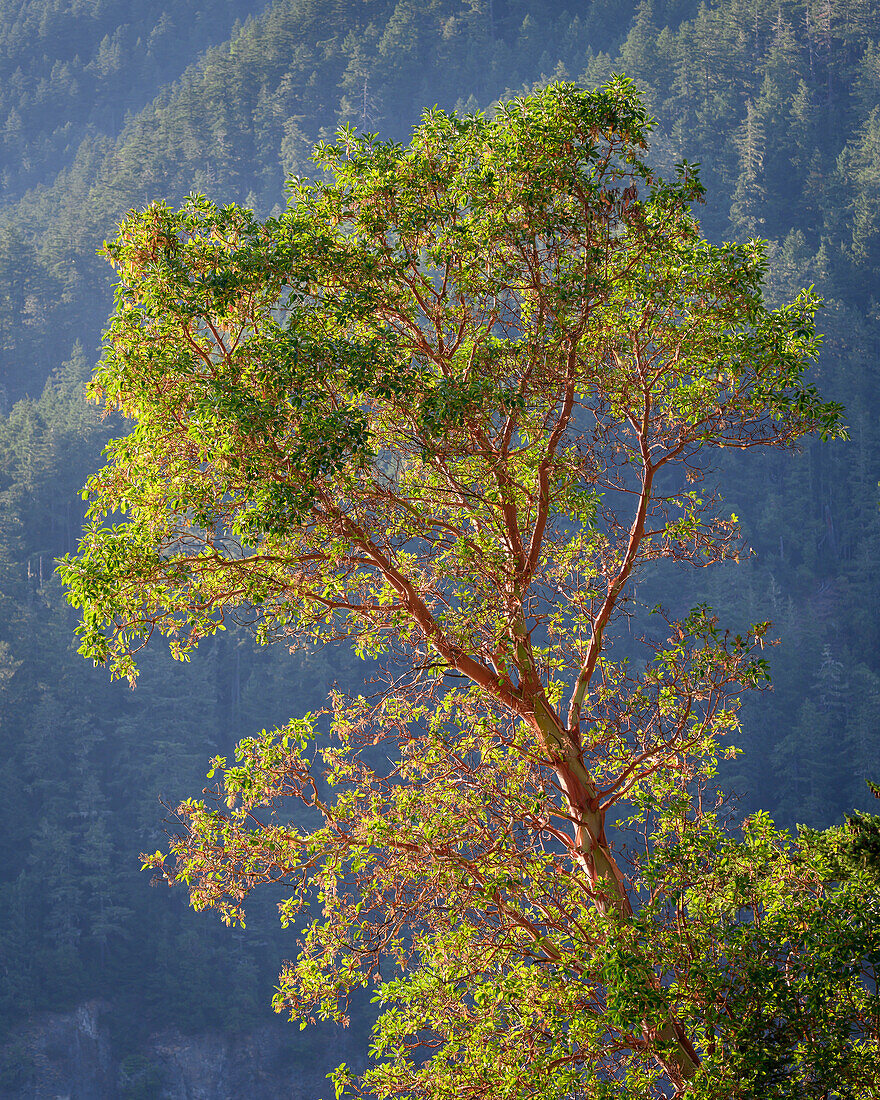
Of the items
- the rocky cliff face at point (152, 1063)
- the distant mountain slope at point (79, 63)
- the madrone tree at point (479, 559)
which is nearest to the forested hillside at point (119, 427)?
the rocky cliff face at point (152, 1063)

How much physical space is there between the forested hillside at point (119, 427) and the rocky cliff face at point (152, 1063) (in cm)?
69

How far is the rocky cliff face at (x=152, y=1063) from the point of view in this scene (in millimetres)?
37375

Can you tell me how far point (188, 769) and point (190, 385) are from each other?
41702 mm

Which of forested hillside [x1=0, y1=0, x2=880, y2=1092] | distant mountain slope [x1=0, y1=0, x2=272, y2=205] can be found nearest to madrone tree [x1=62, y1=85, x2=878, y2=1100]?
forested hillside [x1=0, y1=0, x2=880, y2=1092]

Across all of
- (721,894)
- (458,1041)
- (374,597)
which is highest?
(374,597)

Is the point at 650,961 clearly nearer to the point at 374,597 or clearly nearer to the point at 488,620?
the point at 488,620

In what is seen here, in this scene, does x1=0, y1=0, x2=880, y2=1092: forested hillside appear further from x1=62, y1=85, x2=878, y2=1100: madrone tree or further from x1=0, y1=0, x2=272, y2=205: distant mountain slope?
x1=0, y1=0, x2=272, y2=205: distant mountain slope

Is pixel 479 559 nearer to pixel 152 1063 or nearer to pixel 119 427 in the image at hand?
pixel 152 1063

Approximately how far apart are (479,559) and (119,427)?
172 feet

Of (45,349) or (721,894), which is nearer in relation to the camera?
(721,894)

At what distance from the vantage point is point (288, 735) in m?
7.31

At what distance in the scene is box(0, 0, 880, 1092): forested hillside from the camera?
41.8 metres

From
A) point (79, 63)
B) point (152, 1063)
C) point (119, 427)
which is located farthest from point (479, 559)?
point (79, 63)

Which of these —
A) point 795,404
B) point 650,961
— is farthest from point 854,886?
point 795,404
